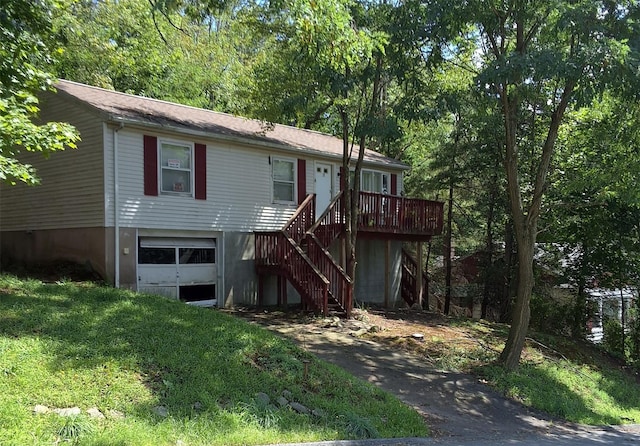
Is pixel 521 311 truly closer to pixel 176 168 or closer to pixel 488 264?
pixel 176 168

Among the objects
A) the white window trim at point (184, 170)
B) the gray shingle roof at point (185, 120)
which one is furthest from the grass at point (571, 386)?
the gray shingle roof at point (185, 120)

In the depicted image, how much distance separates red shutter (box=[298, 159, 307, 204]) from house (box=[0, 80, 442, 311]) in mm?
31

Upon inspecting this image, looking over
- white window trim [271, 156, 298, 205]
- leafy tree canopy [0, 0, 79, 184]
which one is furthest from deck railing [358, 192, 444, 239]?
leafy tree canopy [0, 0, 79, 184]

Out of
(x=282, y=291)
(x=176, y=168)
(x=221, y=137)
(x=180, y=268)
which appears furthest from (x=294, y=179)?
(x=180, y=268)

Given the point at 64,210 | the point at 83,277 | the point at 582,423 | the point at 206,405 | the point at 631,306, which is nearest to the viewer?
the point at 206,405

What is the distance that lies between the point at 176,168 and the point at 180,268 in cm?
261

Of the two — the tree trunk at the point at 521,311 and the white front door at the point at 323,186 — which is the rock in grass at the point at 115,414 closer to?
the tree trunk at the point at 521,311

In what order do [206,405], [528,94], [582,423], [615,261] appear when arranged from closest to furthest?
[206,405] → [582,423] → [528,94] → [615,261]

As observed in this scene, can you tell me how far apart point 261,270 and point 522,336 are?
726 cm

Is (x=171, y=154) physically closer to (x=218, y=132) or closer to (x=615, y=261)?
(x=218, y=132)

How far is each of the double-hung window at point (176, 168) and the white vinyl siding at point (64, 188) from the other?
1.58 metres

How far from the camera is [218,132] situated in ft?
48.5

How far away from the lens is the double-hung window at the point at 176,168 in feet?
45.6

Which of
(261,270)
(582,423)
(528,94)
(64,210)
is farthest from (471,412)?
(64,210)
